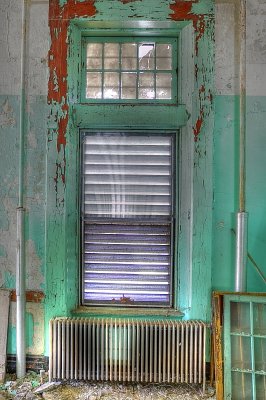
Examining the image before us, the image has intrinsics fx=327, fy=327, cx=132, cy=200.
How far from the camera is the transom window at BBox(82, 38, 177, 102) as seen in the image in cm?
341

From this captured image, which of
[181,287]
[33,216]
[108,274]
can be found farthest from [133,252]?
[33,216]

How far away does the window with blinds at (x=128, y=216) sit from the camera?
337 cm

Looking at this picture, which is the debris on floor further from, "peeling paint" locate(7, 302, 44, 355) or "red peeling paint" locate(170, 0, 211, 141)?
"red peeling paint" locate(170, 0, 211, 141)

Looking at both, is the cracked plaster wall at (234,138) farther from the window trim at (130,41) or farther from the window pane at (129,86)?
the window pane at (129,86)

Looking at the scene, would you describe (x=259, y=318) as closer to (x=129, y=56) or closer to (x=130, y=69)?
(x=130, y=69)

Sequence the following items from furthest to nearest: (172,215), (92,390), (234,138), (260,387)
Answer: (172,215) → (234,138) → (92,390) → (260,387)

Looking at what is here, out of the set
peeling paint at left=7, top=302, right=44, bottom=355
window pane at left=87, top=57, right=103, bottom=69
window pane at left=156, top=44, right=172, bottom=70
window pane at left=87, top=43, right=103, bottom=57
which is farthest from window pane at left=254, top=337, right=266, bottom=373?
window pane at left=87, top=43, right=103, bottom=57

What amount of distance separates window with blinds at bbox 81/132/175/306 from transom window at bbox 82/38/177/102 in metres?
0.45

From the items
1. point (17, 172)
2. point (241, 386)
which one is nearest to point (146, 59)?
point (17, 172)

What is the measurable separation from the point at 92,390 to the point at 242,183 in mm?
2449

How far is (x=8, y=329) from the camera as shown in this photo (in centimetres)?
331

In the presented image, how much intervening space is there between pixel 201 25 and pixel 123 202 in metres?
1.92

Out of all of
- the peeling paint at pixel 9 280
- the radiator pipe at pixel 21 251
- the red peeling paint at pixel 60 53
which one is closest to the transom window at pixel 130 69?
the red peeling paint at pixel 60 53

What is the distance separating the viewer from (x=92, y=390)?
312 centimetres
